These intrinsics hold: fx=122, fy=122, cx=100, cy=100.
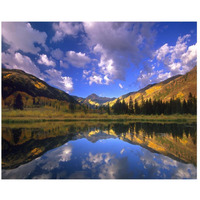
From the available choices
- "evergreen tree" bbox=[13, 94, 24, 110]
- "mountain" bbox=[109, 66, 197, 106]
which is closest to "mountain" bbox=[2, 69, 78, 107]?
"evergreen tree" bbox=[13, 94, 24, 110]

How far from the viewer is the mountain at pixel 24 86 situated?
14.7 meters

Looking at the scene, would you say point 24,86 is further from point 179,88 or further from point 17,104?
point 179,88

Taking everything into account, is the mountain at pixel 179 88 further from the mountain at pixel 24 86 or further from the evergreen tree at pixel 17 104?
the evergreen tree at pixel 17 104

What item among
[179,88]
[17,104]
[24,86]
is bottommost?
[17,104]

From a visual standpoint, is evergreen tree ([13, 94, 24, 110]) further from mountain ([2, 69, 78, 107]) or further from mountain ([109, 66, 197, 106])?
mountain ([109, 66, 197, 106])

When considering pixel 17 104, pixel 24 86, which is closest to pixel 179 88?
pixel 24 86

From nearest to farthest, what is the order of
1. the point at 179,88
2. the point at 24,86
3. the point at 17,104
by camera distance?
1. the point at 17,104
2. the point at 24,86
3. the point at 179,88

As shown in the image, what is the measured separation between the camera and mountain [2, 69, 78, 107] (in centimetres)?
1471

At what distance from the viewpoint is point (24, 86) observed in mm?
23453
